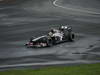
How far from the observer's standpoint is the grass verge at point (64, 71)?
27125 mm

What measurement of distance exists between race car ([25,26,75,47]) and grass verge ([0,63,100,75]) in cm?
847

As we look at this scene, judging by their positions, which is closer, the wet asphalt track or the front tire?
the wet asphalt track

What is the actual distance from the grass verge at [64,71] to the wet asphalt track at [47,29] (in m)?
1.60

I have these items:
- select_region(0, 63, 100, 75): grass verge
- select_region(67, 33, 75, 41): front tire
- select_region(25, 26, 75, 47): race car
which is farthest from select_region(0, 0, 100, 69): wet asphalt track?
select_region(0, 63, 100, 75): grass verge

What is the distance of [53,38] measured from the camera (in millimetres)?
38000

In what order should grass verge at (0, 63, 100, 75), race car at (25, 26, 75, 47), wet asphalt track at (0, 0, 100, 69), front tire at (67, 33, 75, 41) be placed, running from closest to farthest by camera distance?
grass verge at (0, 63, 100, 75) → wet asphalt track at (0, 0, 100, 69) → race car at (25, 26, 75, 47) → front tire at (67, 33, 75, 41)

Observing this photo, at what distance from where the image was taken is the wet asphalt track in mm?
32031

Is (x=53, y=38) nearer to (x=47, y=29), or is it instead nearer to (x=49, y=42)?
(x=49, y=42)

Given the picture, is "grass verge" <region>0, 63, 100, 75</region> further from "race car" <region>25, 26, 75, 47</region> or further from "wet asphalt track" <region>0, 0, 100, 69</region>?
"race car" <region>25, 26, 75, 47</region>

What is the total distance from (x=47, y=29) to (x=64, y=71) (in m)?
17.6

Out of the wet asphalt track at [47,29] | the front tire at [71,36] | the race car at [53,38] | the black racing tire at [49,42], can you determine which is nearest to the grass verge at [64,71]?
the wet asphalt track at [47,29]

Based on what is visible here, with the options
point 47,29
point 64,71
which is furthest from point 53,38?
point 64,71

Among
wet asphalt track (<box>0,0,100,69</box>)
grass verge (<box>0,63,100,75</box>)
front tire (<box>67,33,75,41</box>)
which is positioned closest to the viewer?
grass verge (<box>0,63,100,75</box>)

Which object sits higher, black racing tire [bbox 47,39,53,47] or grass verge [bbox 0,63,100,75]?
black racing tire [bbox 47,39,53,47]
